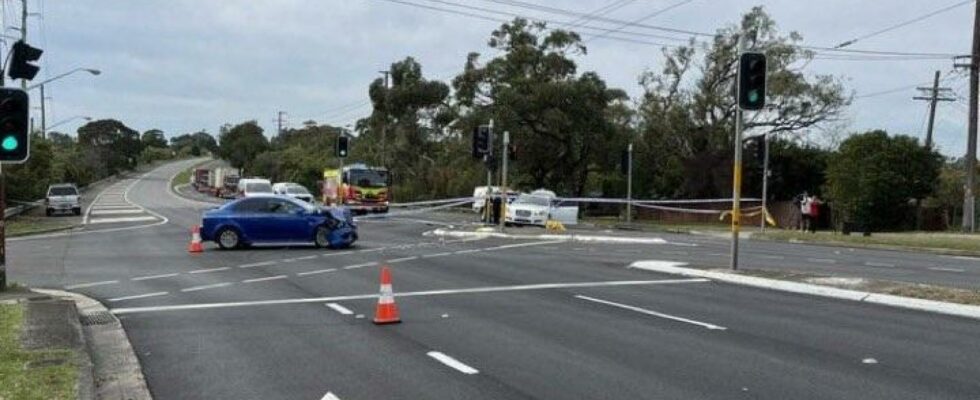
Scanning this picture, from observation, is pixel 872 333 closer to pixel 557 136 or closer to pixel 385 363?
pixel 385 363

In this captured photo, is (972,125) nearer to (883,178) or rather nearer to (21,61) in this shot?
(883,178)

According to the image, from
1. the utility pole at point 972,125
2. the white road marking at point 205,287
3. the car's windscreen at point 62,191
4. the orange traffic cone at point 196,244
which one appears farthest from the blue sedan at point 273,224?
the car's windscreen at point 62,191

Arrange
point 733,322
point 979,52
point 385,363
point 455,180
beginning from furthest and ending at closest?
point 455,180 < point 979,52 < point 733,322 < point 385,363

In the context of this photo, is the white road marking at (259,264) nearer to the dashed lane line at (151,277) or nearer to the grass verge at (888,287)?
the dashed lane line at (151,277)

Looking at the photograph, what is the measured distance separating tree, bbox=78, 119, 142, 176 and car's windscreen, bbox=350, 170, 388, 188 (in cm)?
10696

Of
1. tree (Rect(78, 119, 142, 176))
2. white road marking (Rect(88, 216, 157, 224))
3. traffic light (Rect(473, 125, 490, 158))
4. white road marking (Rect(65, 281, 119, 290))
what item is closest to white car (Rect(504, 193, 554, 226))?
traffic light (Rect(473, 125, 490, 158))

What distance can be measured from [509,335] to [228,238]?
53.8 feet

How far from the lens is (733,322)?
39.8 ft

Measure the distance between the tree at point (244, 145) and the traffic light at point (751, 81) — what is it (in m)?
129

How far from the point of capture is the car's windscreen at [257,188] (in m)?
53.3

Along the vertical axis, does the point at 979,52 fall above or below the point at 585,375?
above

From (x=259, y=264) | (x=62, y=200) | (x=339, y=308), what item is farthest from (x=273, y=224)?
(x=62, y=200)

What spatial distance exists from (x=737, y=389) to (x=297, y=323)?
240 inches

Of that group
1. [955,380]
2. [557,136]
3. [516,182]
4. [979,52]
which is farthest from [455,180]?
[955,380]
